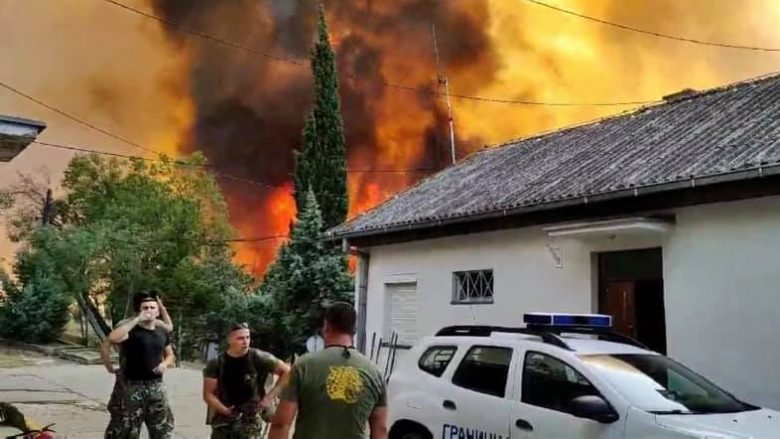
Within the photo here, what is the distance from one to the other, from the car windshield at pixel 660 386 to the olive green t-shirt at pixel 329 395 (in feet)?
7.08

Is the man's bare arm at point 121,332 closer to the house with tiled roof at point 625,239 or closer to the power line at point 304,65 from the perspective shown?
the house with tiled roof at point 625,239

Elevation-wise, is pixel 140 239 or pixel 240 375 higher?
pixel 140 239

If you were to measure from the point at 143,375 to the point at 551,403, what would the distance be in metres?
3.16

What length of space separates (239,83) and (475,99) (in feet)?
46.0

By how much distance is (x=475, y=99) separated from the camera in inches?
1123

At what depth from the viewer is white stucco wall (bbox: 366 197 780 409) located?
818 centimetres

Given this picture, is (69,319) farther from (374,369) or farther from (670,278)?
(374,369)

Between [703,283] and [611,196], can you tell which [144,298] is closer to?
[611,196]

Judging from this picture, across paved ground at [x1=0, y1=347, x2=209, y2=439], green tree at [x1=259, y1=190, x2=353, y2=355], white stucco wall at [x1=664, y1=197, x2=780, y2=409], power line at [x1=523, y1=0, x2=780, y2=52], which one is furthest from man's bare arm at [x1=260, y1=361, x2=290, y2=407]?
green tree at [x1=259, y1=190, x2=353, y2=355]

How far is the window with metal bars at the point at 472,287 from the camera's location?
1174 centimetres

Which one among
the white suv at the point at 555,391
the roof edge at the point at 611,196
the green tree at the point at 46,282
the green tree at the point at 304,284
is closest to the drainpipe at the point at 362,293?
the roof edge at the point at 611,196

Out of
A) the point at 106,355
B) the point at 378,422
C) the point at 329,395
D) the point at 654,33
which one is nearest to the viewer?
the point at 329,395

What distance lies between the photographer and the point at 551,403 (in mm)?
5449

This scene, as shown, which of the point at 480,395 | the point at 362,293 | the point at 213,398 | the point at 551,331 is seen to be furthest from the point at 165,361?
the point at 362,293
